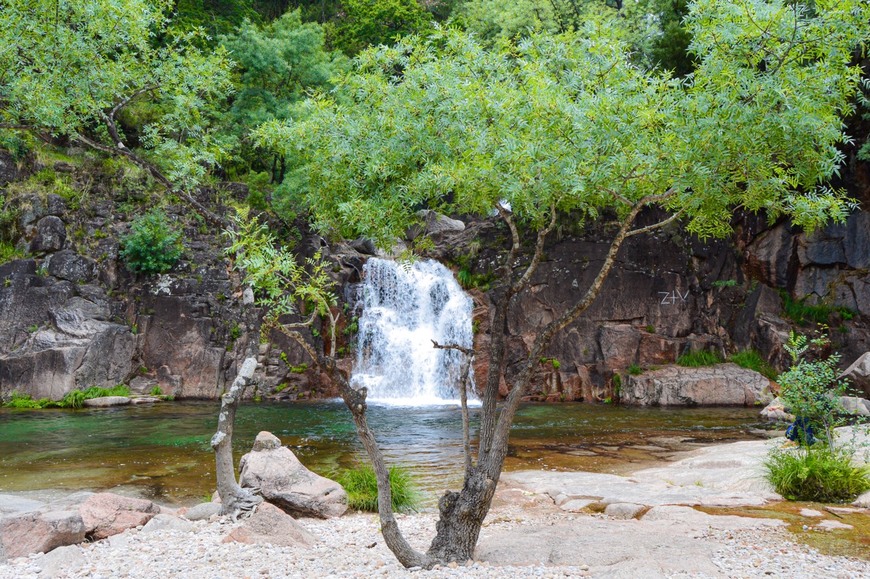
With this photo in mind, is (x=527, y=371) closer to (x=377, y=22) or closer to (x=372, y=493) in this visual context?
(x=372, y=493)

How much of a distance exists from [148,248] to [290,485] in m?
18.6

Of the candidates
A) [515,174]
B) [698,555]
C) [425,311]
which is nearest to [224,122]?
[425,311]

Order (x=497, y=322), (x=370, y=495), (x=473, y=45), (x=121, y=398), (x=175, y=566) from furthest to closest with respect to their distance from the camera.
Answer: (x=121, y=398)
(x=370, y=495)
(x=473, y=45)
(x=497, y=322)
(x=175, y=566)

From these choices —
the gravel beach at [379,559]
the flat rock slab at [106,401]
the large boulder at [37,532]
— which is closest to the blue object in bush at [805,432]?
the gravel beach at [379,559]

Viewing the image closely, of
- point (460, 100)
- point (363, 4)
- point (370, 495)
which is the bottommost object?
point (370, 495)

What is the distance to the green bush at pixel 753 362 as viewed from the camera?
24.7 m

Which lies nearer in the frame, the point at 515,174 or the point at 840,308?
the point at 515,174

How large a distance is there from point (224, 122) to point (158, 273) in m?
7.12

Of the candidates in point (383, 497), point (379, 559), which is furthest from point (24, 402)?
point (383, 497)

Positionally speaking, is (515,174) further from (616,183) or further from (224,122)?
(224,122)

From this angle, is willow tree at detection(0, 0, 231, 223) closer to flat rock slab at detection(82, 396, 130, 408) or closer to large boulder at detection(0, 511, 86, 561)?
large boulder at detection(0, 511, 86, 561)

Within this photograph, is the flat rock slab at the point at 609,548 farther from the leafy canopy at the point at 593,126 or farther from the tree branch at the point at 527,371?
the leafy canopy at the point at 593,126

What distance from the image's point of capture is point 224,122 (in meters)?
29.0

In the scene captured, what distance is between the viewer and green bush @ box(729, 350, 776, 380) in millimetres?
24695
